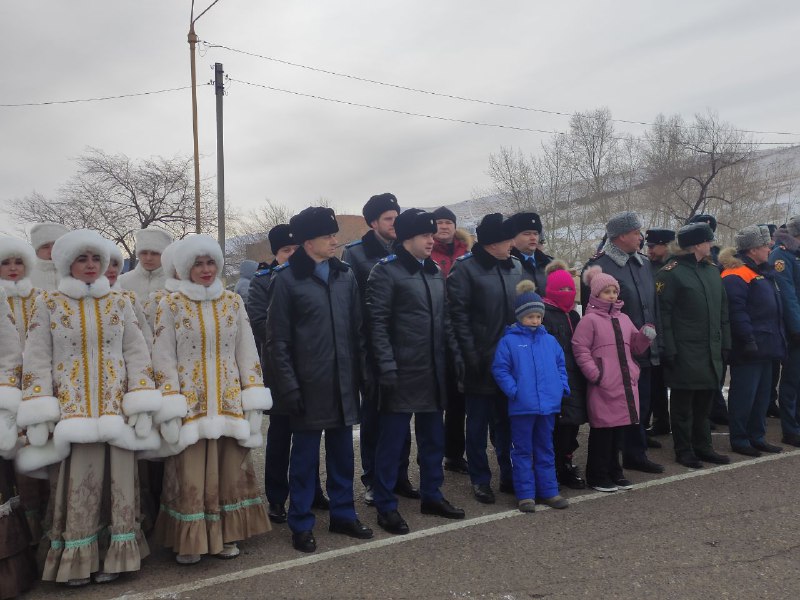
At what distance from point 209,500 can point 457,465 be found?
8.89ft

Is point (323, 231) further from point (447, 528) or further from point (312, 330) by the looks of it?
point (447, 528)

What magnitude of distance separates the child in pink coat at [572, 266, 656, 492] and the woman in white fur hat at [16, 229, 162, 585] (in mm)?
3440

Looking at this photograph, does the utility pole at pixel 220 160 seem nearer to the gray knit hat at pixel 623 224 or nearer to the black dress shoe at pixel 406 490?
the black dress shoe at pixel 406 490

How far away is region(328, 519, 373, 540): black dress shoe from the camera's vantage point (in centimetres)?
442

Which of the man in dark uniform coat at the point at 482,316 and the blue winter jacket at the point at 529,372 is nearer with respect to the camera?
the blue winter jacket at the point at 529,372

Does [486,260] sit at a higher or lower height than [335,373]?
higher

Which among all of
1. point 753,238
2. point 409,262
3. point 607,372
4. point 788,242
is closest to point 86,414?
point 409,262

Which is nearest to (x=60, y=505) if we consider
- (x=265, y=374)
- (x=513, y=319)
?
(x=265, y=374)

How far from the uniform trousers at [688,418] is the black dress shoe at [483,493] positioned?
83.1 inches

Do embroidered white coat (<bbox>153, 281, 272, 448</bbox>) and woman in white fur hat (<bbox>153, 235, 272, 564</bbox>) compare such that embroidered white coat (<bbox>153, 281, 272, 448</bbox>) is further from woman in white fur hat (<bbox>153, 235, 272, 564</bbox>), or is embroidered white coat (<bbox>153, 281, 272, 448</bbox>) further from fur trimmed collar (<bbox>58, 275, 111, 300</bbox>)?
fur trimmed collar (<bbox>58, 275, 111, 300</bbox>)

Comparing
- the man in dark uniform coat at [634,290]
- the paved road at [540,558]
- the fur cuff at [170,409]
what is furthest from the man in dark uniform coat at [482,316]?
the fur cuff at [170,409]

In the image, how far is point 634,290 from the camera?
19.3 feet

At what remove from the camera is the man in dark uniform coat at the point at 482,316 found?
5.09 meters

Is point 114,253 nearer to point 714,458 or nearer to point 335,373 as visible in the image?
point 335,373
